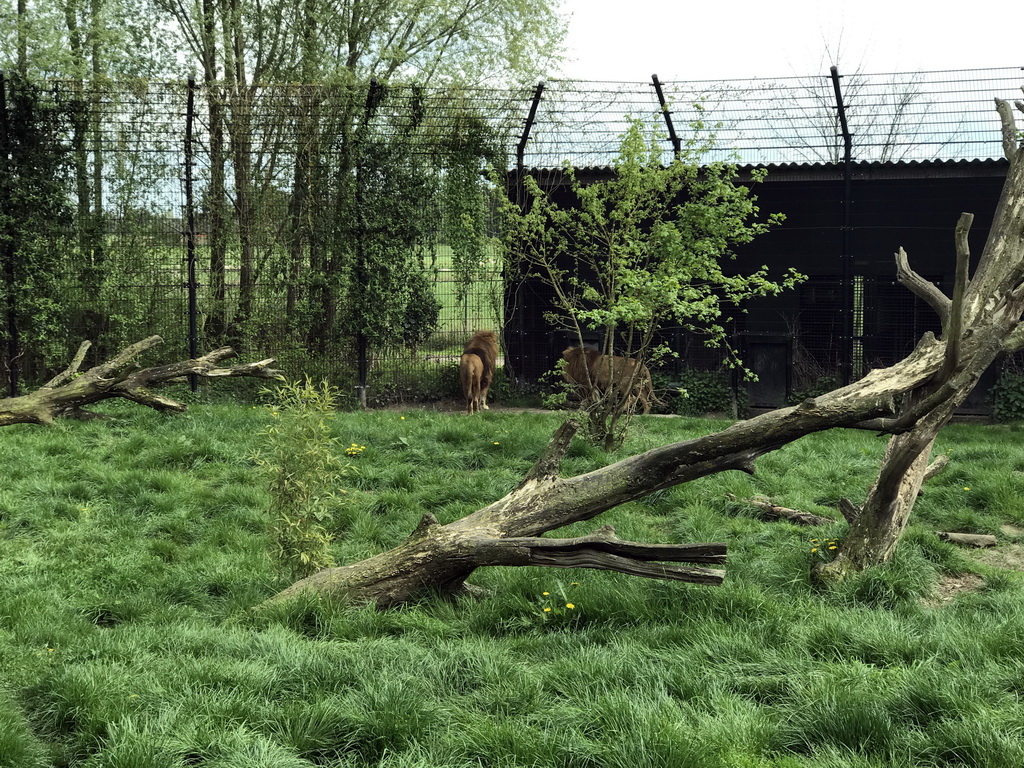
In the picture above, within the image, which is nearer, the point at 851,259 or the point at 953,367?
the point at 953,367

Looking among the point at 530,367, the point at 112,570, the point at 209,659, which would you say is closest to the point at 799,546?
the point at 209,659

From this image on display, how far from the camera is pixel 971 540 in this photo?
6.48 meters

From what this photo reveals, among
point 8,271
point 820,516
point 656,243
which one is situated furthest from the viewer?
point 8,271

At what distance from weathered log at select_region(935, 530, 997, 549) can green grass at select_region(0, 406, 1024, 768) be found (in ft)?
Answer: 0.73

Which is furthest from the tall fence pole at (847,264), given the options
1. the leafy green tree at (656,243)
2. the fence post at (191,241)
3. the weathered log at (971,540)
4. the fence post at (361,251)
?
the fence post at (191,241)

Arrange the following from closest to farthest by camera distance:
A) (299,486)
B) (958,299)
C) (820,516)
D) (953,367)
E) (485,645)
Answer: (485,645)
(958,299)
(953,367)
(299,486)
(820,516)

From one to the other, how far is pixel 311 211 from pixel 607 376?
16.1 feet

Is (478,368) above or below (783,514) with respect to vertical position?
above

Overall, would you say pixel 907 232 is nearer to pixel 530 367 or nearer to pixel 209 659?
pixel 530 367

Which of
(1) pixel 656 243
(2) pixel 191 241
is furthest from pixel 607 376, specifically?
(2) pixel 191 241

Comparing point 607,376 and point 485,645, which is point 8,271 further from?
point 485,645

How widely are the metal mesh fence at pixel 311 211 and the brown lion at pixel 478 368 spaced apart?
0.83m

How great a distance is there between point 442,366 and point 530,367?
135 centimetres

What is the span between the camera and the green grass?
338cm
